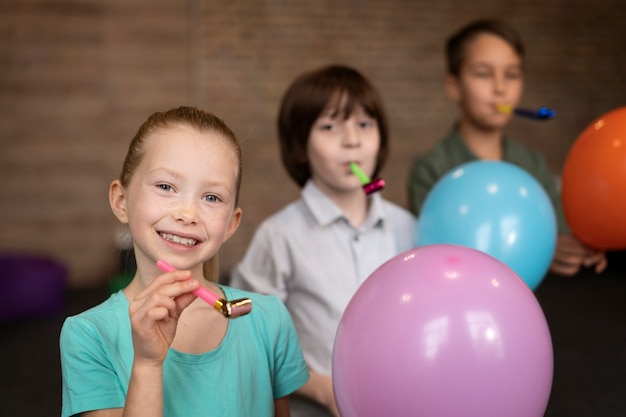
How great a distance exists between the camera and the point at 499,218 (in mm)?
1629

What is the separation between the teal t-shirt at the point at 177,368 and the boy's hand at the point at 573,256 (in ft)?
3.21

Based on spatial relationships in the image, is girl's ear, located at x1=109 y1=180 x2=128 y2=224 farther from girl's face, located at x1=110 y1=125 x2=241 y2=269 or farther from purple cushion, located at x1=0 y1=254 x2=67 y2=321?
purple cushion, located at x1=0 y1=254 x2=67 y2=321

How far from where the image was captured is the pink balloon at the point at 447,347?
1.03m

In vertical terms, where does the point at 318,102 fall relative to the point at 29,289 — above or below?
above

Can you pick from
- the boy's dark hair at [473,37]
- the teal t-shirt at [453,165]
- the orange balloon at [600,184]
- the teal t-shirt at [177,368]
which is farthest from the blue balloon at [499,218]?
the boy's dark hair at [473,37]

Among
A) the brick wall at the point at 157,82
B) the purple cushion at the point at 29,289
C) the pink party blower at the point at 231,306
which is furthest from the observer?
the brick wall at the point at 157,82

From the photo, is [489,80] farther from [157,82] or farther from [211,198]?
[157,82]

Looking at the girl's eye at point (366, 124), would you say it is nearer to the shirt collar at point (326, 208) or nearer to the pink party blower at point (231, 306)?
the shirt collar at point (326, 208)

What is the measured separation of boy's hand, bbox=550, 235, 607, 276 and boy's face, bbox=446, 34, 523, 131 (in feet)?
1.51

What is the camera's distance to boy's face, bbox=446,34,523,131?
2244mm

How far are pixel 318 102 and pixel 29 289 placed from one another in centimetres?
308

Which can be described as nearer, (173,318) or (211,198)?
(173,318)

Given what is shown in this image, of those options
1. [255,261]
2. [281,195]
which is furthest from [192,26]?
[255,261]

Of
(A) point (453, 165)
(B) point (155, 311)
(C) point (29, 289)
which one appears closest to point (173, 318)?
(B) point (155, 311)
